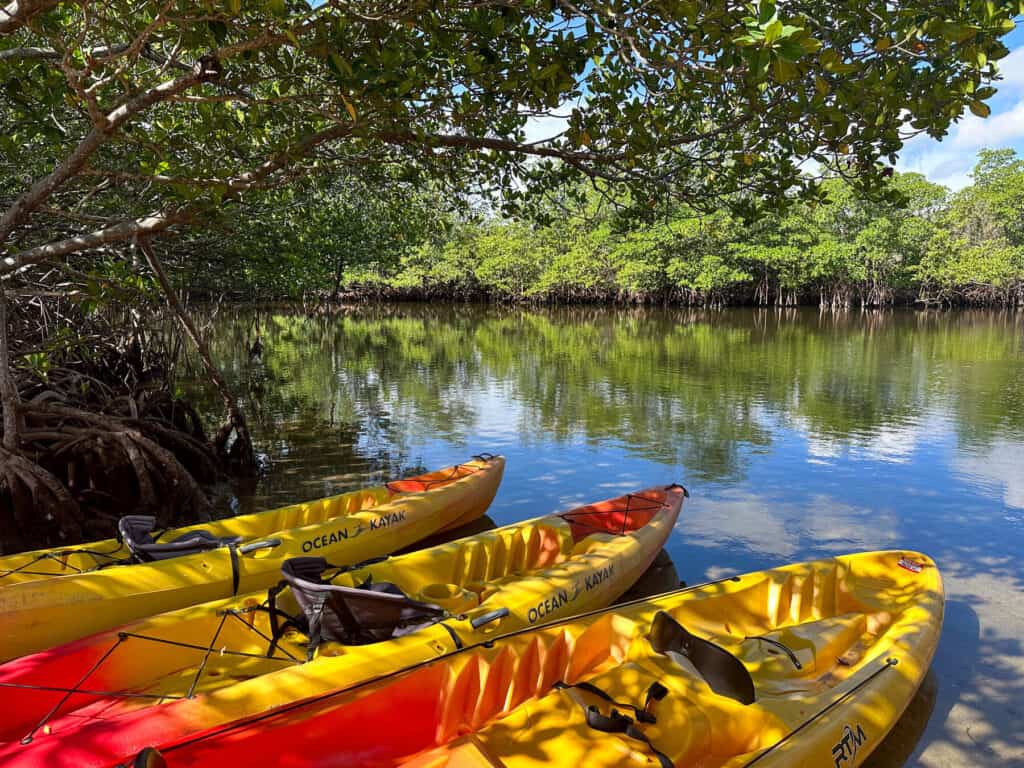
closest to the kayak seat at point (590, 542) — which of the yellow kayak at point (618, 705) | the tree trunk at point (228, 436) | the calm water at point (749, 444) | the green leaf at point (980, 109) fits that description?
the calm water at point (749, 444)

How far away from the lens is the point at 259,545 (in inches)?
207

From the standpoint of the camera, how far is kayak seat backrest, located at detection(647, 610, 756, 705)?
3.42 m

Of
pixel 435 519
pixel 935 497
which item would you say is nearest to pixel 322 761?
pixel 435 519

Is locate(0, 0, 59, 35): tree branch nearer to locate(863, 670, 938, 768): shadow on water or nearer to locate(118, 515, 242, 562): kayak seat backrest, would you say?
locate(118, 515, 242, 562): kayak seat backrest

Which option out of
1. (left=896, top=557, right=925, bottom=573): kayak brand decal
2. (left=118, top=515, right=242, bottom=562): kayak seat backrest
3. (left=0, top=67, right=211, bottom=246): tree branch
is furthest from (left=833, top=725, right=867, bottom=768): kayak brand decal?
(left=0, top=67, right=211, bottom=246): tree branch

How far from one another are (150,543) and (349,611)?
227 cm

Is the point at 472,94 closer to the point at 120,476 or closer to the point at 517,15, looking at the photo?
the point at 517,15

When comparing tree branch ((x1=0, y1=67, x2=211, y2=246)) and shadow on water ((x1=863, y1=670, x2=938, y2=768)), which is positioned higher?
tree branch ((x1=0, y1=67, x2=211, y2=246))

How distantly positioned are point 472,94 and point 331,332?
84.5 feet

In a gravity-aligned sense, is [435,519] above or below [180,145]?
below

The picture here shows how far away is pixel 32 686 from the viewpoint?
340cm

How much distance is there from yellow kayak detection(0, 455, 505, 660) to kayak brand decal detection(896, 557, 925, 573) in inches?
162

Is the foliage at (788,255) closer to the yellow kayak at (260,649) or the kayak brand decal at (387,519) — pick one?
the kayak brand decal at (387,519)

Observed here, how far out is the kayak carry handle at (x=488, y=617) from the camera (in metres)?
4.00
